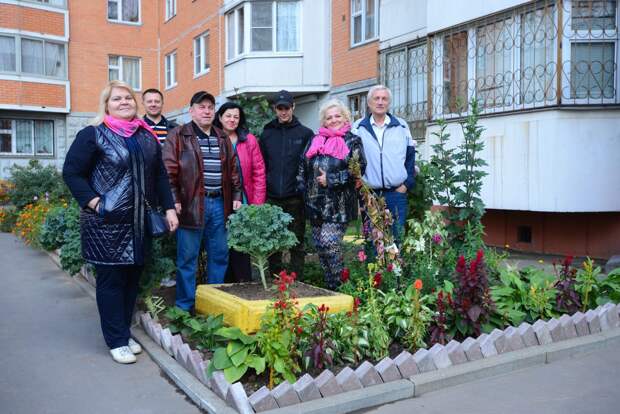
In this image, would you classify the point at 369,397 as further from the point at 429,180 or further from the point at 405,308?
the point at 429,180

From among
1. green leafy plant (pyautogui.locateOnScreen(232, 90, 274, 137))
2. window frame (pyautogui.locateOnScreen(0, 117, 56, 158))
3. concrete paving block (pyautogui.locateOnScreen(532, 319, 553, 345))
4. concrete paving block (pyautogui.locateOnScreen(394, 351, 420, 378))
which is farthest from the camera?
window frame (pyautogui.locateOnScreen(0, 117, 56, 158))

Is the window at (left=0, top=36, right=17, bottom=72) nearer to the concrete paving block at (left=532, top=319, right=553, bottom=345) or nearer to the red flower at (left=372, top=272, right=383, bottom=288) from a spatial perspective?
the red flower at (left=372, top=272, right=383, bottom=288)

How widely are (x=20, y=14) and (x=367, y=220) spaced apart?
917 inches

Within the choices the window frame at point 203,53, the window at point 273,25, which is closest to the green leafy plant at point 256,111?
the window at point 273,25

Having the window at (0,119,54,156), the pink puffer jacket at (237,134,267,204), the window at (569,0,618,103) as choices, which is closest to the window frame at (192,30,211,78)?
the window at (0,119,54,156)

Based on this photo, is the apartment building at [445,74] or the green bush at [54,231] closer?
the green bush at [54,231]

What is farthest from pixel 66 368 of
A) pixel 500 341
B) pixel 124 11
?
pixel 124 11

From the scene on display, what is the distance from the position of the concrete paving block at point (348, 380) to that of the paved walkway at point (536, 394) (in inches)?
7.2

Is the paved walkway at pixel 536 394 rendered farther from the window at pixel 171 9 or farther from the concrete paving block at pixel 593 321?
the window at pixel 171 9

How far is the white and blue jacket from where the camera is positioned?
18.6 feet

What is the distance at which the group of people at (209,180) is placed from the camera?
4.47 metres

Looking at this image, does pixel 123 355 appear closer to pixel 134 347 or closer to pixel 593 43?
pixel 134 347

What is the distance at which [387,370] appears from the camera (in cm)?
395

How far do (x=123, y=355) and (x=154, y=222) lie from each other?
40.5 inches
